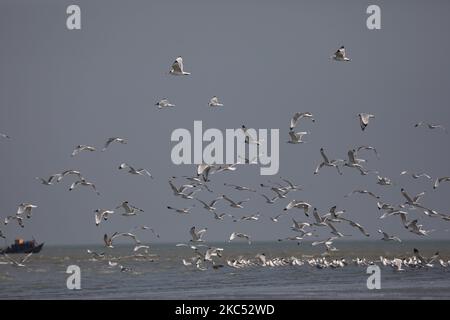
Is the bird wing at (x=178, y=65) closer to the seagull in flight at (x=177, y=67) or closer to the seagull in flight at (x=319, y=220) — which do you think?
the seagull in flight at (x=177, y=67)

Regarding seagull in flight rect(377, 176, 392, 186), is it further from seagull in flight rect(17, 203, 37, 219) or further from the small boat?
the small boat

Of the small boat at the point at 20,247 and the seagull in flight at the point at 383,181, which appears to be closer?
the seagull in flight at the point at 383,181

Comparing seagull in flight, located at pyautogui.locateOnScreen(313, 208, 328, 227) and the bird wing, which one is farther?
seagull in flight, located at pyautogui.locateOnScreen(313, 208, 328, 227)

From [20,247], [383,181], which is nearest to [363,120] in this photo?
[383,181]

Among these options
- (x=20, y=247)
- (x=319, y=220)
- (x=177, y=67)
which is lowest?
(x=20, y=247)

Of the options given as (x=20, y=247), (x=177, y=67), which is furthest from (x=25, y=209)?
(x=20, y=247)

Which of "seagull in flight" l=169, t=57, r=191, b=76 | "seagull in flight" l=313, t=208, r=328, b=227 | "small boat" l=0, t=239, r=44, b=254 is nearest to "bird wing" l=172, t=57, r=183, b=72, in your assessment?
"seagull in flight" l=169, t=57, r=191, b=76

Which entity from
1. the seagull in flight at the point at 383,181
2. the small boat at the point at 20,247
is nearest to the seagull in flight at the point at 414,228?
the seagull in flight at the point at 383,181

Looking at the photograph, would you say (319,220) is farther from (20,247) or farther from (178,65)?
(20,247)

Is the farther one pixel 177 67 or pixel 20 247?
pixel 20 247

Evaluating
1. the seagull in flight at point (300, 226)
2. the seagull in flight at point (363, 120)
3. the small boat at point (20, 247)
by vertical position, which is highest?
the seagull in flight at point (363, 120)

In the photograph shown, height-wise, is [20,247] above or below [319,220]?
below
